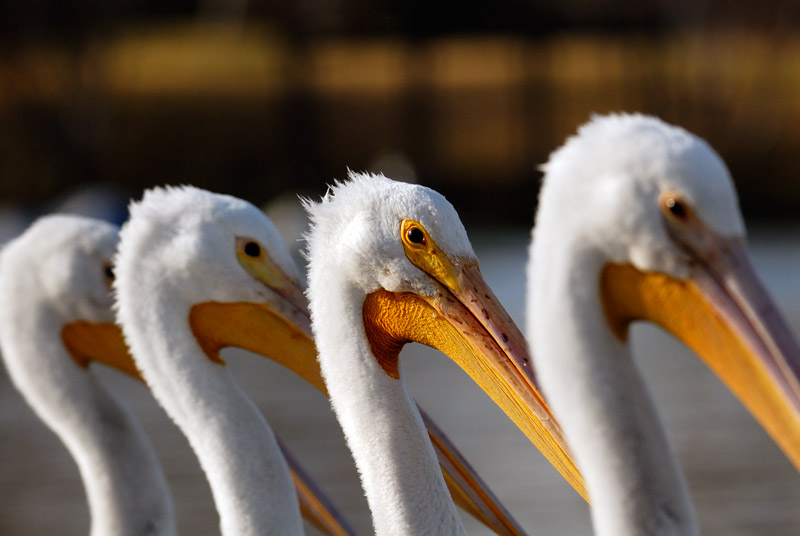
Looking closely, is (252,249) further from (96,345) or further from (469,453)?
(469,453)

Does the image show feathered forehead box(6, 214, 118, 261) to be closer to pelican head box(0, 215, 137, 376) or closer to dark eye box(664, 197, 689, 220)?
pelican head box(0, 215, 137, 376)

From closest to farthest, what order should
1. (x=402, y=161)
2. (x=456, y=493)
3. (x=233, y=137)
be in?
(x=456, y=493)
(x=402, y=161)
(x=233, y=137)

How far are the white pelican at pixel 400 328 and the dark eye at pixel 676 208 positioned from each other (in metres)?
0.79

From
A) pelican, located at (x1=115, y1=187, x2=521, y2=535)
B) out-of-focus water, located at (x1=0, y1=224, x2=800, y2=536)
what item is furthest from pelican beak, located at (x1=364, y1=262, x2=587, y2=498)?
out-of-focus water, located at (x1=0, y1=224, x2=800, y2=536)

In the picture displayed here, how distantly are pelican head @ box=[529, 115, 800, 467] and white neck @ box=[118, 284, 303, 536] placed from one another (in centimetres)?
147

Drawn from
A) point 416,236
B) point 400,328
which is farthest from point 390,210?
point 400,328

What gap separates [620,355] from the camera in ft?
9.72

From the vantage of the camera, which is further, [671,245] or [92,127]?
[92,127]

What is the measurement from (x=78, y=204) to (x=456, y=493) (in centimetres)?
1505

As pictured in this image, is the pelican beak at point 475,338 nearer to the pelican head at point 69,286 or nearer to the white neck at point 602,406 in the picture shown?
the white neck at point 602,406

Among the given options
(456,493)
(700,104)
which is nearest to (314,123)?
(700,104)

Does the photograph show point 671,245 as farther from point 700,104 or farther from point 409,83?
point 700,104

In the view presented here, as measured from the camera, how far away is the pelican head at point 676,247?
9.30ft

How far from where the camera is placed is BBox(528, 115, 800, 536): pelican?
2844mm
